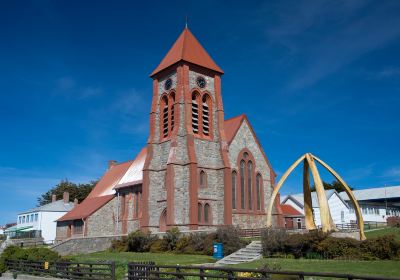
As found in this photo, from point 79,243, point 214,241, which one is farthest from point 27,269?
point 79,243

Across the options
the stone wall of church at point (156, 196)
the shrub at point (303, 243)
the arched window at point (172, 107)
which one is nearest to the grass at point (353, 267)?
the shrub at point (303, 243)

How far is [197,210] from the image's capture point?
40.6 metres

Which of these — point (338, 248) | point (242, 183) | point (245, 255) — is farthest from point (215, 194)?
point (338, 248)

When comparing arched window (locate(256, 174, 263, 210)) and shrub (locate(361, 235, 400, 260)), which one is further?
arched window (locate(256, 174, 263, 210))

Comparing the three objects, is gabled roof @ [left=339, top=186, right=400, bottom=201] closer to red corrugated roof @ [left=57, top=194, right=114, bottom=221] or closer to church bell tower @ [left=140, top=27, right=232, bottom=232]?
church bell tower @ [left=140, top=27, right=232, bottom=232]

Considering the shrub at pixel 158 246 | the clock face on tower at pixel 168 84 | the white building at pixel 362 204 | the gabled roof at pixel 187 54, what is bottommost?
the shrub at pixel 158 246

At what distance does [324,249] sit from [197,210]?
704 inches

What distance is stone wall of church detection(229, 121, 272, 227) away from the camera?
148ft

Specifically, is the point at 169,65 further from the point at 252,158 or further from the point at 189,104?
the point at 252,158

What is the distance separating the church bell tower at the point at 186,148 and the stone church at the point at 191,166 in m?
0.08

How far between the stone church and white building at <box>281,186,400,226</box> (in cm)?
1866

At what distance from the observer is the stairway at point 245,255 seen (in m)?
25.9

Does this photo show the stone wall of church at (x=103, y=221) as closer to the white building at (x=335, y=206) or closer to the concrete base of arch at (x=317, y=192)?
the concrete base of arch at (x=317, y=192)

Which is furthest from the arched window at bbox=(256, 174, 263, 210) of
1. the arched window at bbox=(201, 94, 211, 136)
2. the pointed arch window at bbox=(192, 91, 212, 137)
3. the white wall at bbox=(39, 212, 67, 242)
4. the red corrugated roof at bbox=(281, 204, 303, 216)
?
the white wall at bbox=(39, 212, 67, 242)
